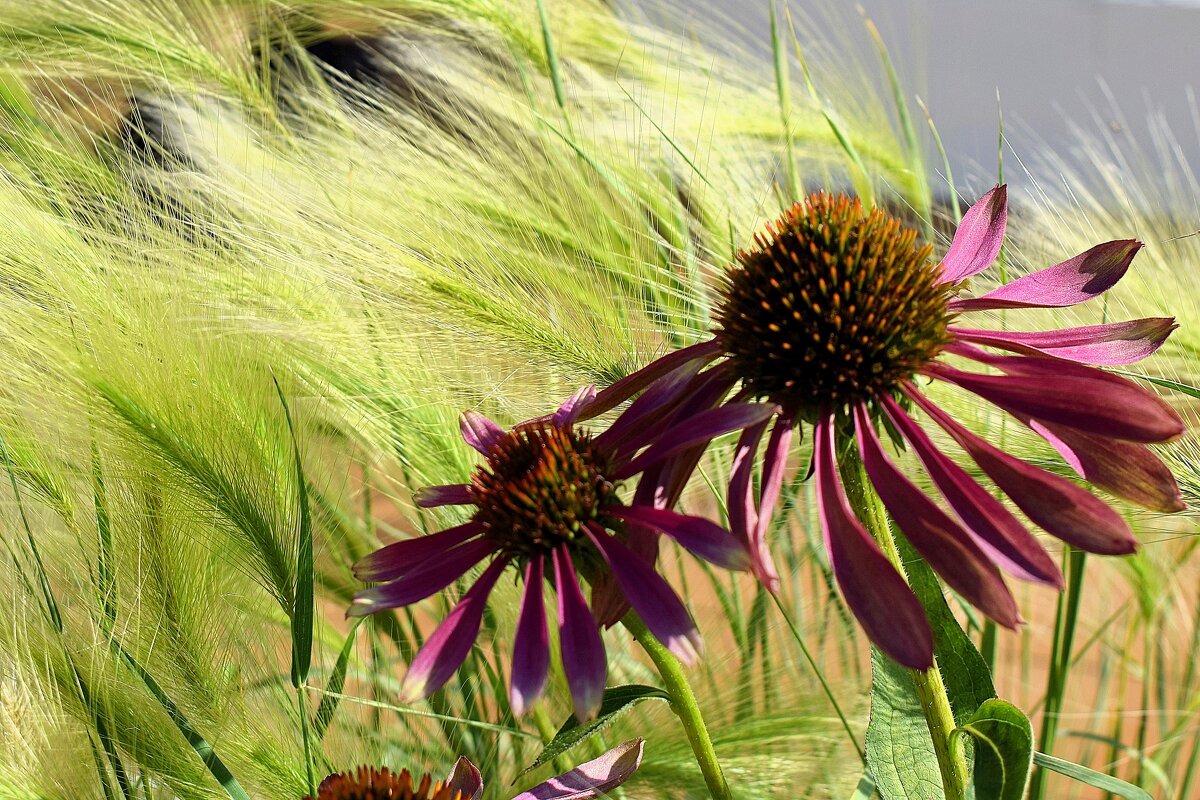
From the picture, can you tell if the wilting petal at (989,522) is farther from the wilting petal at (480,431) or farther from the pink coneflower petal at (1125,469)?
the wilting petal at (480,431)

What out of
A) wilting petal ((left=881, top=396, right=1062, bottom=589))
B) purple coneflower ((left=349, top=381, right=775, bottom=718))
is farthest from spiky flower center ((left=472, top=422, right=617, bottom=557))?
wilting petal ((left=881, top=396, right=1062, bottom=589))

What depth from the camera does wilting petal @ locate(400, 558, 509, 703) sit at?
32 cm

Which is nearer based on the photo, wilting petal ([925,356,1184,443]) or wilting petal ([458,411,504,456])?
wilting petal ([925,356,1184,443])

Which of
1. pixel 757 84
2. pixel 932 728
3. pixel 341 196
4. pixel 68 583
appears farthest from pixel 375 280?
pixel 757 84

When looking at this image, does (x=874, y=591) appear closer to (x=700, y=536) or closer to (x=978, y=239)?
(x=700, y=536)

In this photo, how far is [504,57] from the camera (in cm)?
85

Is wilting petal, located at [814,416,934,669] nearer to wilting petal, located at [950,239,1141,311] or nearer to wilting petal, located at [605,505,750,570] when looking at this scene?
wilting petal, located at [605,505,750,570]

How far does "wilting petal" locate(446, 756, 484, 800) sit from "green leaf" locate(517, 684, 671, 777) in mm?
20

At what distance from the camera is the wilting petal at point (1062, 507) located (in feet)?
0.95

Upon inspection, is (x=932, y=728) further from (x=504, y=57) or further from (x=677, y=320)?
(x=504, y=57)

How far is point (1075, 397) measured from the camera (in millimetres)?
332

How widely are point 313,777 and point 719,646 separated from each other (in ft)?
1.13

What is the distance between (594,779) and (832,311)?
7.1 inches

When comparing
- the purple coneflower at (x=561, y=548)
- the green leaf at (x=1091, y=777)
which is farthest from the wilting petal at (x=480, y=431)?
the green leaf at (x=1091, y=777)
